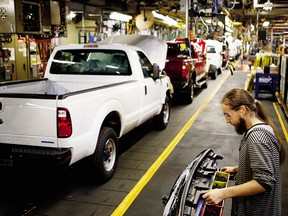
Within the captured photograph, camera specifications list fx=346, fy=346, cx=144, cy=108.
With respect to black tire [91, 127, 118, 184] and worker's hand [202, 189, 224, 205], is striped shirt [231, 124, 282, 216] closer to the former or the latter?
worker's hand [202, 189, 224, 205]

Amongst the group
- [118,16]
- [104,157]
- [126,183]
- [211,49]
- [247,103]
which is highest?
[118,16]

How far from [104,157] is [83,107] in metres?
1.18

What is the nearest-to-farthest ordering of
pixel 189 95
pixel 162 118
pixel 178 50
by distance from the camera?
pixel 162 118 → pixel 189 95 → pixel 178 50

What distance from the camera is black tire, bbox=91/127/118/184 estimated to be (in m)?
4.96

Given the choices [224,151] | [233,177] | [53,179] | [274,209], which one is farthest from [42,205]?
[224,151]

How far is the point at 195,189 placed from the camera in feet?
8.25

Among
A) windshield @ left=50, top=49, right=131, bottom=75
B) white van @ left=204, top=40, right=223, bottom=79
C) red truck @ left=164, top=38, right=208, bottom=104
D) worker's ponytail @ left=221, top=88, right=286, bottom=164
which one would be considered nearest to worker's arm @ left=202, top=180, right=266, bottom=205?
worker's ponytail @ left=221, top=88, right=286, bottom=164

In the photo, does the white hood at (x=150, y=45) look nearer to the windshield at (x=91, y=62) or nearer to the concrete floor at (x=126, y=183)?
the concrete floor at (x=126, y=183)

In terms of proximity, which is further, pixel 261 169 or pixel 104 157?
pixel 104 157

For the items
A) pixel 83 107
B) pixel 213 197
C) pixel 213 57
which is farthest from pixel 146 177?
pixel 213 57

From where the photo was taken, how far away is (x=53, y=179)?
5496 mm

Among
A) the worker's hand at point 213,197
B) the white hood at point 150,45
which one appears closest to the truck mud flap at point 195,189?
the worker's hand at point 213,197

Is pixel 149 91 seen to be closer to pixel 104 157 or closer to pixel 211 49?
pixel 104 157

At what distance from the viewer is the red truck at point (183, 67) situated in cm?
1134
